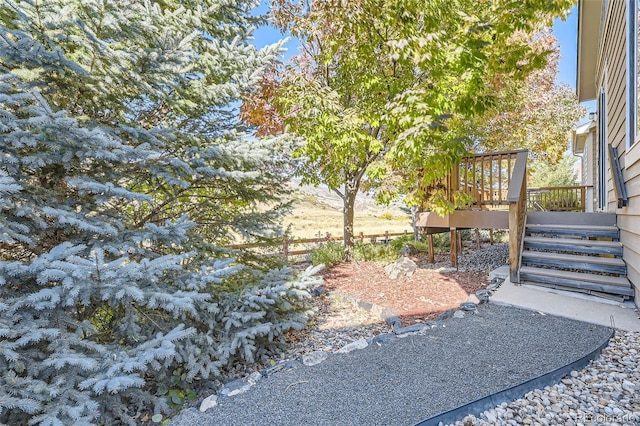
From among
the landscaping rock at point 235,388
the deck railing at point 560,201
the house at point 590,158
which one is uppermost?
the house at point 590,158

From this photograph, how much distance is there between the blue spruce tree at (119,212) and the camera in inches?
78.9

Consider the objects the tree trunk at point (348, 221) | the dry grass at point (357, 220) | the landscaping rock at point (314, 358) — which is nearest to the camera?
the landscaping rock at point (314, 358)

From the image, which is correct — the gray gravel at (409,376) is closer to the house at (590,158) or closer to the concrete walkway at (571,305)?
the concrete walkway at (571,305)

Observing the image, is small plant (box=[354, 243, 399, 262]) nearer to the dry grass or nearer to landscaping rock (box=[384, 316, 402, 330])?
landscaping rock (box=[384, 316, 402, 330])

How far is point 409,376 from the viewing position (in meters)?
2.48

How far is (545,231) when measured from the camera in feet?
16.9

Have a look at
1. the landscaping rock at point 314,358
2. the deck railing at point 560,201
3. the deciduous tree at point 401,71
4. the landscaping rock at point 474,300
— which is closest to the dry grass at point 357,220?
the deck railing at point 560,201

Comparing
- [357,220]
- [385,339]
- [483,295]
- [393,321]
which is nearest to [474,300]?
[483,295]

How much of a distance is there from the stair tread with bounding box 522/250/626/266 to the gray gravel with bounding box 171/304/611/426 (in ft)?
4.55

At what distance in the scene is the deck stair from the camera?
Answer: 411 centimetres

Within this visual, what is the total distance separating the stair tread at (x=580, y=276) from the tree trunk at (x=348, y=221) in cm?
345

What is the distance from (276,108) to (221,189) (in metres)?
2.73

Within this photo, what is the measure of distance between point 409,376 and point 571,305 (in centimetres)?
269

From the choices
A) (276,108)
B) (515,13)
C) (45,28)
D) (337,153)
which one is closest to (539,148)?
(515,13)
